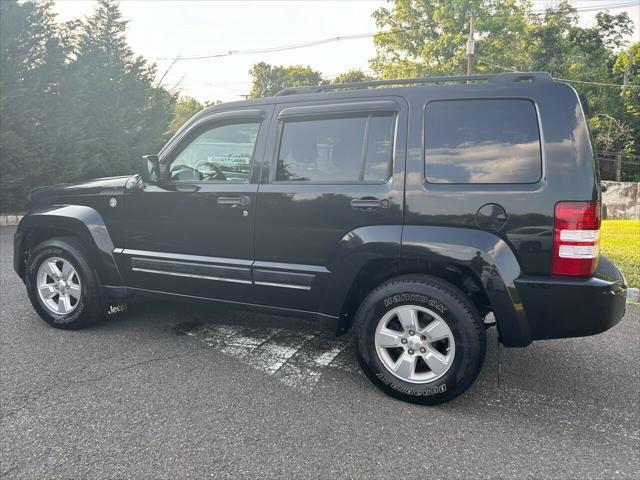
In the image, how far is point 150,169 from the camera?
364 cm

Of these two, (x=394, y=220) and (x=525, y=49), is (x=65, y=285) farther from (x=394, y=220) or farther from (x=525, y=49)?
(x=525, y=49)

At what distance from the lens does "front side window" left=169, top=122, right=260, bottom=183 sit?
3.47 m

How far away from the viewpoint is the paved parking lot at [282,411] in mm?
2340

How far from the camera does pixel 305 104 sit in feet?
10.8

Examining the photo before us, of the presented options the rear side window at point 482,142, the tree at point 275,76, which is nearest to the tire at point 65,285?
the rear side window at point 482,142

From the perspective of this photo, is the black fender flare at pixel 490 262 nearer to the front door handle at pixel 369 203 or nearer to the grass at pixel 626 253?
the front door handle at pixel 369 203

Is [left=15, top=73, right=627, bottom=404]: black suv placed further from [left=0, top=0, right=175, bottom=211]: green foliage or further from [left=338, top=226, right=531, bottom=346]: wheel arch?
[left=0, top=0, right=175, bottom=211]: green foliage

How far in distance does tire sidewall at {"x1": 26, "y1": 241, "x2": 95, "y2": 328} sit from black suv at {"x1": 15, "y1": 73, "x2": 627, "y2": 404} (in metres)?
0.27

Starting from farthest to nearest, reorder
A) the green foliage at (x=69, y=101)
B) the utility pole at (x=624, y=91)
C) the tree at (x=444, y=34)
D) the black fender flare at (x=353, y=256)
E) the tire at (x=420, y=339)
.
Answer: the utility pole at (x=624, y=91) → the tree at (x=444, y=34) → the green foliage at (x=69, y=101) → the black fender flare at (x=353, y=256) → the tire at (x=420, y=339)

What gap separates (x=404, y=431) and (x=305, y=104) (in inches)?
86.8

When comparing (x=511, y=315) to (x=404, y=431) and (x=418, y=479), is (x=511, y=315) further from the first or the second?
(x=418, y=479)

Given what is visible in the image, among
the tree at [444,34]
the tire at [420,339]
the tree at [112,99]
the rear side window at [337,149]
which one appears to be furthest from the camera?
the tree at [444,34]

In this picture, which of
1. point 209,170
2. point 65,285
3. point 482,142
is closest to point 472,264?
point 482,142

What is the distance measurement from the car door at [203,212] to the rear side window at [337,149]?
233 mm
